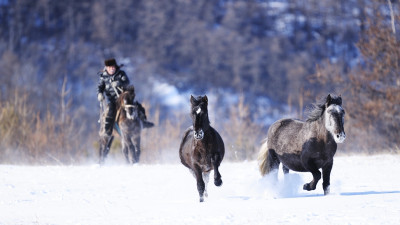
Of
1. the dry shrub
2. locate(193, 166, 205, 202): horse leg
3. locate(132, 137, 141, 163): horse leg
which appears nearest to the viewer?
locate(193, 166, 205, 202): horse leg

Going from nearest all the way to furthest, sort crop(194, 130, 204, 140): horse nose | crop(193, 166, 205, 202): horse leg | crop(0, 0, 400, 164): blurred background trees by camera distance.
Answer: crop(194, 130, 204, 140): horse nose
crop(193, 166, 205, 202): horse leg
crop(0, 0, 400, 164): blurred background trees

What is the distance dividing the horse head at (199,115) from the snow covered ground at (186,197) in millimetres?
1011

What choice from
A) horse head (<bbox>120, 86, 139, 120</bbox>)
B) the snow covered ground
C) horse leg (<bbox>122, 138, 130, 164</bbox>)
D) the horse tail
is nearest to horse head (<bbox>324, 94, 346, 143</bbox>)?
the snow covered ground

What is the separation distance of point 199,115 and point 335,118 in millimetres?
1874

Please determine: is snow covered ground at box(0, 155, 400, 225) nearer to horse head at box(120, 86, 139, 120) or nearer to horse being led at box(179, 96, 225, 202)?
horse being led at box(179, 96, 225, 202)

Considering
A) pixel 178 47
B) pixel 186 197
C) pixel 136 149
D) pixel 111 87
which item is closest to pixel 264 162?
pixel 186 197

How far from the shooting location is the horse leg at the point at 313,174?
9.16m

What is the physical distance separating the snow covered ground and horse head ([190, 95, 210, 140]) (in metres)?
1.01

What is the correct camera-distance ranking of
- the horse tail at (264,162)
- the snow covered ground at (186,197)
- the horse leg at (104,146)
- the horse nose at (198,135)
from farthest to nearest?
the horse leg at (104,146), the horse tail at (264,162), the horse nose at (198,135), the snow covered ground at (186,197)

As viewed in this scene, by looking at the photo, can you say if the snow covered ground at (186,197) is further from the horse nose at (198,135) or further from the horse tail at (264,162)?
the horse nose at (198,135)

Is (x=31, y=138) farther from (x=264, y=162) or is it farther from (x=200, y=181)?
(x=200, y=181)

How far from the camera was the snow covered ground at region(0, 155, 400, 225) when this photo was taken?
24.9ft

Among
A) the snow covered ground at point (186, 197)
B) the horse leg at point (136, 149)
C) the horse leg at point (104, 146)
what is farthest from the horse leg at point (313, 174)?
the horse leg at point (104, 146)

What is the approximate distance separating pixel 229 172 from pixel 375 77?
35.1ft
